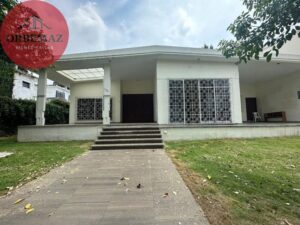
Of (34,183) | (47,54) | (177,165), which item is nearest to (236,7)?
(177,165)

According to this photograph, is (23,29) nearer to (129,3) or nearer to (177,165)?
(129,3)

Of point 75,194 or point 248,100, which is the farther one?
point 248,100

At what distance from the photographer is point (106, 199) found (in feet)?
8.91

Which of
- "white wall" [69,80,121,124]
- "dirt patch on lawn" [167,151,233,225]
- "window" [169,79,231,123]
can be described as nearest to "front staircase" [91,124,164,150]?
"window" [169,79,231,123]

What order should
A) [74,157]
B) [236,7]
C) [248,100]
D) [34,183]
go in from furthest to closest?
[248,100], [74,157], [34,183], [236,7]

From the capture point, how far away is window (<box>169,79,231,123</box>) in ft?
30.3

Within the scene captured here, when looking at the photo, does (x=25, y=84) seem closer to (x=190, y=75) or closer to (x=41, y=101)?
(x=41, y=101)

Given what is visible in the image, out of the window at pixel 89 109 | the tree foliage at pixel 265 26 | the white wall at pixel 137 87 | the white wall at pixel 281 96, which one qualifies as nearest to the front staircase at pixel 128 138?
the tree foliage at pixel 265 26

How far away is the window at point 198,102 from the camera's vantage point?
30.3ft

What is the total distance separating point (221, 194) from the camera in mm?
2850

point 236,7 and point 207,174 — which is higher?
point 236,7

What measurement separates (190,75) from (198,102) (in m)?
1.32

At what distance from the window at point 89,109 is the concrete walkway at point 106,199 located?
30.0 ft

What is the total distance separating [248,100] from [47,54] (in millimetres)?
13280
